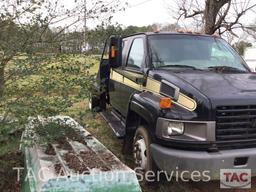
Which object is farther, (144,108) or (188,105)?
(144,108)

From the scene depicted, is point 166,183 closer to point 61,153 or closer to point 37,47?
point 61,153

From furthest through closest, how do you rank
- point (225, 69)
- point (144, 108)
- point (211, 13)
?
point (211, 13) < point (225, 69) < point (144, 108)

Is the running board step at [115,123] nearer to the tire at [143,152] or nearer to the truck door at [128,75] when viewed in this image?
the truck door at [128,75]

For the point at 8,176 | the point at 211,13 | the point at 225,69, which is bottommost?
the point at 8,176

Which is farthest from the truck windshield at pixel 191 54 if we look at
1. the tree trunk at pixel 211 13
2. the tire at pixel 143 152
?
the tree trunk at pixel 211 13

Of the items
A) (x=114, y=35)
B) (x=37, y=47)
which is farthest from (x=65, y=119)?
(x=114, y=35)

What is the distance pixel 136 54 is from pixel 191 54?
917mm

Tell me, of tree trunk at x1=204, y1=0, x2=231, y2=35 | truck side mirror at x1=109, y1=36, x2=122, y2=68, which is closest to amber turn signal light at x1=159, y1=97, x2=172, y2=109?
truck side mirror at x1=109, y1=36, x2=122, y2=68

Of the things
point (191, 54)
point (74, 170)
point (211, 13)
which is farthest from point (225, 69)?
point (211, 13)

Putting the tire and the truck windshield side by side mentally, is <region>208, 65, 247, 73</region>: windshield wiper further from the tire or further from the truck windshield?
the tire

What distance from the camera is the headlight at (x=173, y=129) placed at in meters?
4.09

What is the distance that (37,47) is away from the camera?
446 cm

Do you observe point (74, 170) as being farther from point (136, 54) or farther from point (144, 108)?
point (136, 54)

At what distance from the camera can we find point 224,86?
14.4 feet
